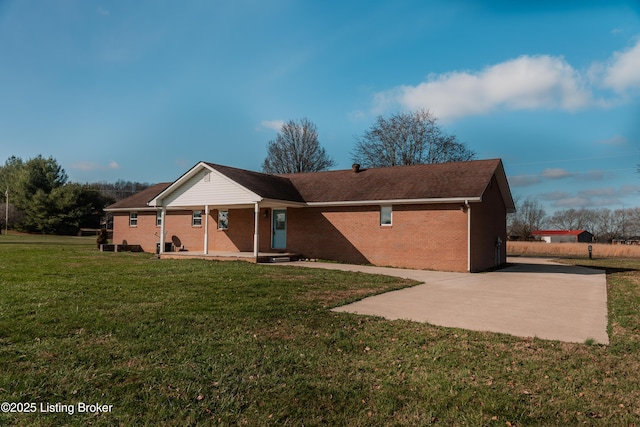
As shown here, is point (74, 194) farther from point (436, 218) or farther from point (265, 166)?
point (436, 218)

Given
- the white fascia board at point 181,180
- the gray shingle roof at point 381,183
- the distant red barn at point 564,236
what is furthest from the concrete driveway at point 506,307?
the distant red barn at point 564,236

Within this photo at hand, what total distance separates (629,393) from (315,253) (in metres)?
16.3

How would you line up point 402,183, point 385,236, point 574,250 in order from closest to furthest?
point 385,236 < point 402,183 < point 574,250

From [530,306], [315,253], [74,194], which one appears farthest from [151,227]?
[74,194]

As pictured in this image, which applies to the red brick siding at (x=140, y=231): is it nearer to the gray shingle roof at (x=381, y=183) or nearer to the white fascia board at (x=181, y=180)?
the white fascia board at (x=181, y=180)

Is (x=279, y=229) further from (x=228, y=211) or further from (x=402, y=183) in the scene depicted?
(x=402, y=183)

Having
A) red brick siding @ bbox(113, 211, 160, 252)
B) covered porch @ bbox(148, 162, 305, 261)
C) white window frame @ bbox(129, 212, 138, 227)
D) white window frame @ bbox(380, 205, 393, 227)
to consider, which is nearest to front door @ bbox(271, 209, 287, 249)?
covered porch @ bbox(148, 162, 305, 261)

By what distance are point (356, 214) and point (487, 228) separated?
20.8 feet

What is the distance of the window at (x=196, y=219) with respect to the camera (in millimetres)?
23766

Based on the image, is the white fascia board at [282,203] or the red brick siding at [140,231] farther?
the red brick siding at [140,231]

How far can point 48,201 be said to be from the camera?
1903 inches

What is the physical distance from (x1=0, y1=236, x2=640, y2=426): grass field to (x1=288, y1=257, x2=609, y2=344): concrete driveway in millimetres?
512

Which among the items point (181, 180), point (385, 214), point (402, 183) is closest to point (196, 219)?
point (181, 180)

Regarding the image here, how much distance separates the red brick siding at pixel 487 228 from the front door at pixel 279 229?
910 centimetres
